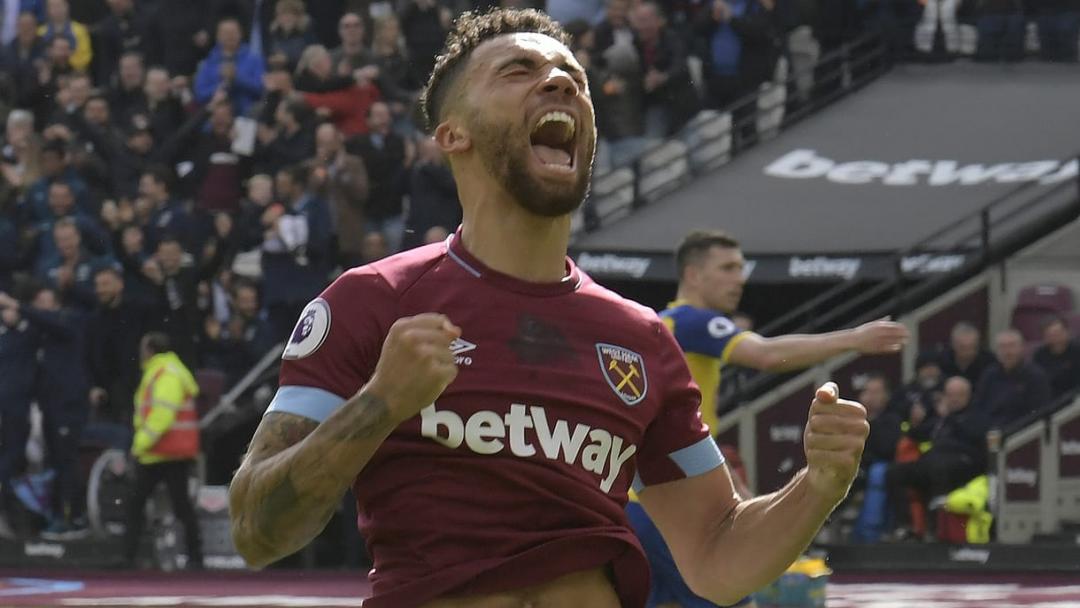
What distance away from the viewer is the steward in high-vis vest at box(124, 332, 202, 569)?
16.9m

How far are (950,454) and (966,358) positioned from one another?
3.18 feet

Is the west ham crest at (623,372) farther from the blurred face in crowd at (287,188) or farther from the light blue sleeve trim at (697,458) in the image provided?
the blurred face in crowd at (287,188)

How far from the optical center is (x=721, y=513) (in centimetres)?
443

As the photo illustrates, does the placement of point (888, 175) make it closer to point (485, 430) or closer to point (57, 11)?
point (57, 11)

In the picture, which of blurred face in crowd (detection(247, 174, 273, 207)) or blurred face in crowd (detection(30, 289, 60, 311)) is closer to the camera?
blurred face in crowd (detection(30, 289, 60, 311))

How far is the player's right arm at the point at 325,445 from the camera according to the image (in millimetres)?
3553

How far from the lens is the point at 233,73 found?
67.5ft

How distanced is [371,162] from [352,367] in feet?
47.7

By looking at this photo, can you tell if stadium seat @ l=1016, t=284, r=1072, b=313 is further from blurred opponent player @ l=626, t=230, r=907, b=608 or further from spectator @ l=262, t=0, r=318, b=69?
blurred opponent player @ l=626, t=230, r=907, b=608

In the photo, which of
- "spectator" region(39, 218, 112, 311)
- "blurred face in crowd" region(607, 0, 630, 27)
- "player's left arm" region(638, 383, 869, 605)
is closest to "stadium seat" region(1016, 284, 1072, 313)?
"blurred face in crowd" region(607, 0, 630, 27)

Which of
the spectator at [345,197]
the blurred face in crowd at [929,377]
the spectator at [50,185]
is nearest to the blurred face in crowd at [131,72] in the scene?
the spectator at [50,185]

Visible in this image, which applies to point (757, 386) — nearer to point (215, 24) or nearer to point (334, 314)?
point (215, 24)

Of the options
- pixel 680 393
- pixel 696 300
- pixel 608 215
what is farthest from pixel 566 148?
pixel 608 215

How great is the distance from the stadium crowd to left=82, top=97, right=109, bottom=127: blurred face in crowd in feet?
0.06
